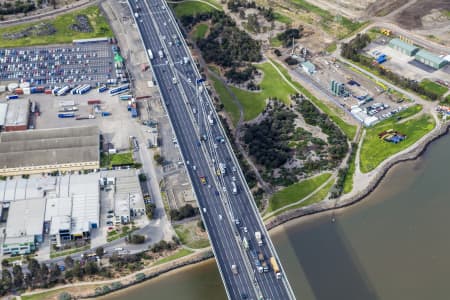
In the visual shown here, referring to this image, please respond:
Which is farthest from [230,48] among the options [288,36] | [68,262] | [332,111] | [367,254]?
[68,262]

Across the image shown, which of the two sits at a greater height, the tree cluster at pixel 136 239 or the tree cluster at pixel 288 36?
the tree cluster at pixel 288 36

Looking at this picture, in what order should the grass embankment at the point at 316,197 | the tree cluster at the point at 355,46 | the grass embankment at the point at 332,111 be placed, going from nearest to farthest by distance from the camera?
the grass embankment at the point at 316,197
the grass embankment at the point at 332,111
the tree cluster at the point at 355,46

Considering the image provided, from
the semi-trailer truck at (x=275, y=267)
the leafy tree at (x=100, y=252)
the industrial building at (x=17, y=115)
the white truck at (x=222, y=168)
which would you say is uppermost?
the industrial building at (x=17, y=115)

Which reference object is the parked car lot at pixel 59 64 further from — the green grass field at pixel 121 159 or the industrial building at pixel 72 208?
the industrial building at pixel 72 208

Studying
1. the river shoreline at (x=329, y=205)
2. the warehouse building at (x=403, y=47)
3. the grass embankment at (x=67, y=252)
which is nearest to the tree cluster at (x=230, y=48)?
the warehouse building at (x=403, y=47)

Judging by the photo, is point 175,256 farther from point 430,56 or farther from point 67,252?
point 430,56

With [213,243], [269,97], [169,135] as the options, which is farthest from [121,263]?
[269,97]

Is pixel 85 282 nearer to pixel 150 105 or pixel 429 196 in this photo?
pixel 150 105
